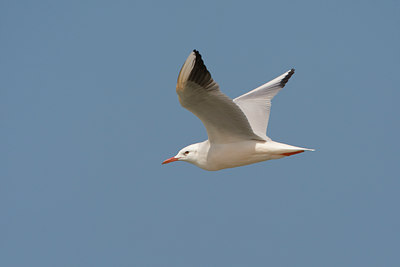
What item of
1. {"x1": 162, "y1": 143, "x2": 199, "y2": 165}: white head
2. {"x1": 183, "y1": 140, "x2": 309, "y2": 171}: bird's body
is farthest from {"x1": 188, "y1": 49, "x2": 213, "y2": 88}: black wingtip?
{"x1": 162, "y1": 143, "x2": 199, "y2": 165}: white head

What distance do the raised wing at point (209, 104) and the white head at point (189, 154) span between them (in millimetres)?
449

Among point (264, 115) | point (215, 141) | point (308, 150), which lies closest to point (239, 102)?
point (264, 115)

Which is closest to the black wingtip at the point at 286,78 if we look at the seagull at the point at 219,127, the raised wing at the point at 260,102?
the raised wing at the point at 260,102

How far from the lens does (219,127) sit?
8.58 m

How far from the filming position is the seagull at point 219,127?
751cm

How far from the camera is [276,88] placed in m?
10.9

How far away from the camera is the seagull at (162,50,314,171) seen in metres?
7.51

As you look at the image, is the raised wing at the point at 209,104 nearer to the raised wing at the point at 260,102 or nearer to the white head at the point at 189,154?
the white head at the point at 189,154

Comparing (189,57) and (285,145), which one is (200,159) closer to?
(285,145)

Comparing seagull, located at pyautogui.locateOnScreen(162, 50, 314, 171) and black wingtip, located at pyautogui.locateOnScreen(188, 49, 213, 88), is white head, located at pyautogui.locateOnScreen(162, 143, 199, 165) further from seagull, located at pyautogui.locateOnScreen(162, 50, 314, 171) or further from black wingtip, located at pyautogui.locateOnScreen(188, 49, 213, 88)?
black wingtip, located at pyautogui.locateOnScreen(188, 49, 213, 88)

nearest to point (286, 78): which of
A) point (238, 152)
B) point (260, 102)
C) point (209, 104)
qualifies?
point (260, 102)

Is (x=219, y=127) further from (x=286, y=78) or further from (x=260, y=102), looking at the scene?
(x=286, y=78)

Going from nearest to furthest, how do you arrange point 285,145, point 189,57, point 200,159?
point 189,57 → point 285,145 → point 200,159

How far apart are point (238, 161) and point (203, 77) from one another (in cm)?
196
